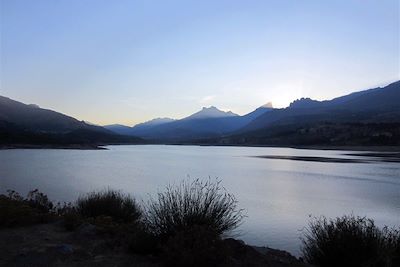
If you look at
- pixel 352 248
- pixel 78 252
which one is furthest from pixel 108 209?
pixel 352 248

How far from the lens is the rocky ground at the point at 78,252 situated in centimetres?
691

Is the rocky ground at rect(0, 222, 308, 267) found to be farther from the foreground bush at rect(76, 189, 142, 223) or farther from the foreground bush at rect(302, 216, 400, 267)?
the foreground bush at rect(76, 189, 142, 223)

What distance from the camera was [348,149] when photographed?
116875mm

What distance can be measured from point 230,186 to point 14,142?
92438 millimetres

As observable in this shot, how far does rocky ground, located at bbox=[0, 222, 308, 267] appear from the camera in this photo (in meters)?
6.91

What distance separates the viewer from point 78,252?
7.45 m

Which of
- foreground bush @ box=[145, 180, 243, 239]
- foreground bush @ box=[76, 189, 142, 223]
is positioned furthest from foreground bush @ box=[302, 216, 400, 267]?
foreground bush @ box=[76, 189, 142, 223]

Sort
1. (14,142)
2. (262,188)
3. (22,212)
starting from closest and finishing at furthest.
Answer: (22,212) → (262,188) → (14,142)

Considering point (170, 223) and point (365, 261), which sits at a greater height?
point (170, 223)

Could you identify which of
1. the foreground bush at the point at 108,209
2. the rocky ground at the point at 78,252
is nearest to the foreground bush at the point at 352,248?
the rocky ground at the point at 78,252

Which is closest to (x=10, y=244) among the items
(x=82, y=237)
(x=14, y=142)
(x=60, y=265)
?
(x=82, y=237)

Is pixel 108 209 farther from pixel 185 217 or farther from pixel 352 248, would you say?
pixel 352 248

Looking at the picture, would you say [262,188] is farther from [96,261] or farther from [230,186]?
[96,261]

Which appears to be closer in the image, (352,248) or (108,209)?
(352,248)
